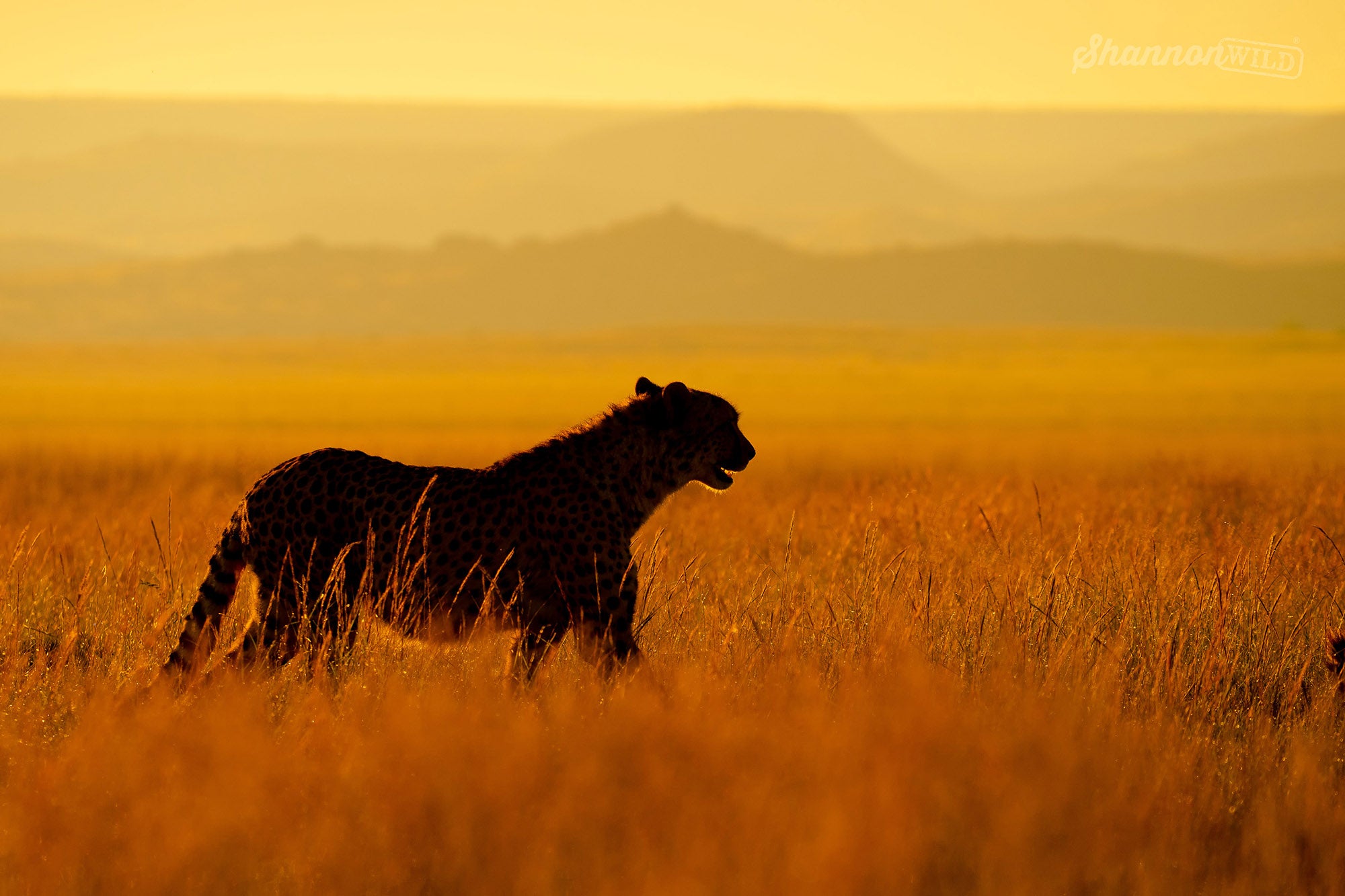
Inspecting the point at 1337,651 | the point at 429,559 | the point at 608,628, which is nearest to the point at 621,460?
the point at 608,628

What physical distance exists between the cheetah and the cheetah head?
0.88 ft

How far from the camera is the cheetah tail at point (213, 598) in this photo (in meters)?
5.97

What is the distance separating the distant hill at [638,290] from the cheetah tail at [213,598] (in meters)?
128

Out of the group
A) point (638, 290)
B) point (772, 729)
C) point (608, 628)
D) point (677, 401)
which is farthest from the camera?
point (638, 290)

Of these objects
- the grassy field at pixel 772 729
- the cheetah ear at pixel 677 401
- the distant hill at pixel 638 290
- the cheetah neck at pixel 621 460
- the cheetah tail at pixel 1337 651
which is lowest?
the grassy field at pixel 772 729

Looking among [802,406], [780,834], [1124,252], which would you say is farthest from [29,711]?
[1124,252]

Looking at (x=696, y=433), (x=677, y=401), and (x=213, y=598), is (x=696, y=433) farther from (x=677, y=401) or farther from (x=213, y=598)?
(x=213, y=598)

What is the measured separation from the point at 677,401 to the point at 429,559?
129cm

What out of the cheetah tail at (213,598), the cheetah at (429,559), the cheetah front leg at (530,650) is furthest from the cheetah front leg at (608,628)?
the cheetah tail at (213,598)

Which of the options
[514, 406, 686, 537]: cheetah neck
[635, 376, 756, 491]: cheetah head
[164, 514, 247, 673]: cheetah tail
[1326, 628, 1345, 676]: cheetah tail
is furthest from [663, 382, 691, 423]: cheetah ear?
[1326, 628, 1345, 676]: cheetah tail

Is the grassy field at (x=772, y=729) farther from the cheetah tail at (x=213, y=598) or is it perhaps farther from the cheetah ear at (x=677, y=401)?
the cheetah ear at (x=677, y=401)

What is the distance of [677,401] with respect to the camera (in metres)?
6.47

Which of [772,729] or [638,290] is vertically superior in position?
[638,290]

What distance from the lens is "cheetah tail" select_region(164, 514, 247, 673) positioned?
597 cm
